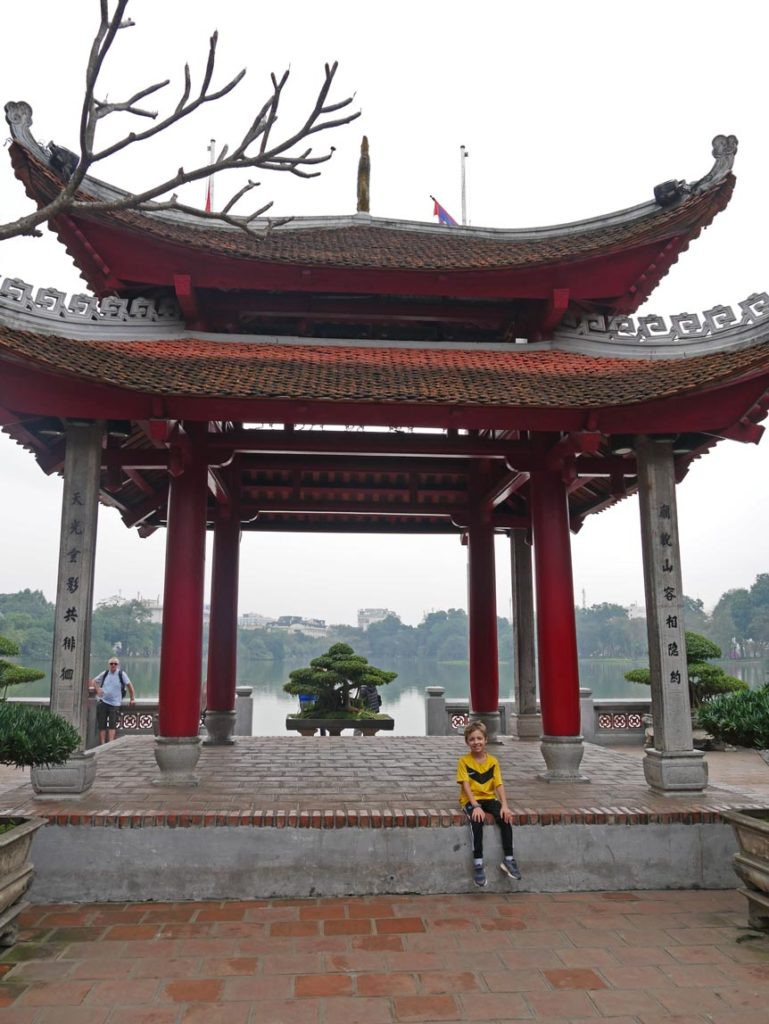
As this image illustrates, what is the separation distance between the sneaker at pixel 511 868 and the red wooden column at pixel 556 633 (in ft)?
6.74

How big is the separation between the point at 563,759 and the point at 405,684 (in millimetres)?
56576

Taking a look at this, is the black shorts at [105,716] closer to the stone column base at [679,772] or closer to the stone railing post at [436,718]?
the stone railing post at [436,718]

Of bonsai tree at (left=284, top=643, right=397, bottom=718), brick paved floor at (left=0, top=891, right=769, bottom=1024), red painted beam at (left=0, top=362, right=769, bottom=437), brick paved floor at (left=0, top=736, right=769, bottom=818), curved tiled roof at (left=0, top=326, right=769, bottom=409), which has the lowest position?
brick paved floor at (left=0, top=891, right=769, bottom=1024)

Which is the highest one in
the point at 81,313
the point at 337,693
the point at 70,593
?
the point at 81,313

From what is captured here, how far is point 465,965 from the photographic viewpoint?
4.62 meters

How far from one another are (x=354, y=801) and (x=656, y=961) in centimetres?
300

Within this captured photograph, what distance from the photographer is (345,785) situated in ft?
25.3

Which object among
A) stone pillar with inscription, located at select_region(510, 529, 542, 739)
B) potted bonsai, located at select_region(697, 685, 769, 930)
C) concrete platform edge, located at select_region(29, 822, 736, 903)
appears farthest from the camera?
stone pillar with inscription, located at select_region(510, 529, 542, 739)

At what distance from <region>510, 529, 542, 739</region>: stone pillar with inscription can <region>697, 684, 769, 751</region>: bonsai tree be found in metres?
6.53

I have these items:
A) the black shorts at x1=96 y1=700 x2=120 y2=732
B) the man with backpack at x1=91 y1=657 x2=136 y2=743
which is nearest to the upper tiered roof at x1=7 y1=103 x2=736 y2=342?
the man with backpack at x1=91 y1=657 x2=136 y2=743

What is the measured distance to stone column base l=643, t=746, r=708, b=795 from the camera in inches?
279

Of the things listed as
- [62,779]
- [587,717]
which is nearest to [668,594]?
[62,779]

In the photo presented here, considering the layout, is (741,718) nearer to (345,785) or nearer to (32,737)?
(345,785)

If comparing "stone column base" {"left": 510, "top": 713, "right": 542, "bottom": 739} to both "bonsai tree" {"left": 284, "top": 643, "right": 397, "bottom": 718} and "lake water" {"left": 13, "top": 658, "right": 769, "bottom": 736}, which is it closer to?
"bonsai tree" {"left": 284, "top": 643, "right": 397, "bottom": 718}
